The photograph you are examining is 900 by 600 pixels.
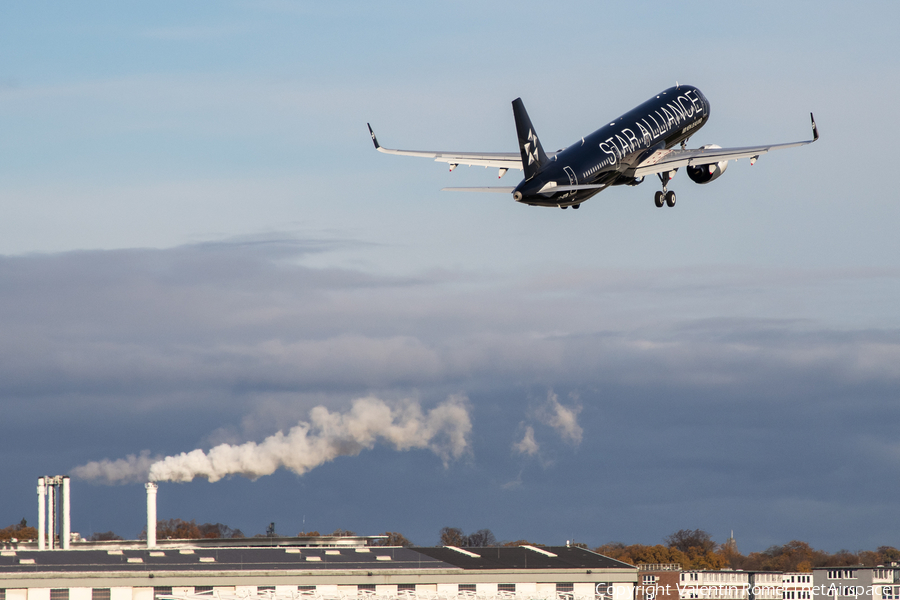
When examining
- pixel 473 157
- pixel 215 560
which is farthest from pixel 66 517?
pixel 473 157

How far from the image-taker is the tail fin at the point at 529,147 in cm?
6234

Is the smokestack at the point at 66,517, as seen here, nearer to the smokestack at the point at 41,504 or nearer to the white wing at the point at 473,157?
the smokestack at the point at 41,504

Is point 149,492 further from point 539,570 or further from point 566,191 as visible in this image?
point 566,191

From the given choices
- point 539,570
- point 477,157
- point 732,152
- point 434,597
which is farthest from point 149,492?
point 732,152

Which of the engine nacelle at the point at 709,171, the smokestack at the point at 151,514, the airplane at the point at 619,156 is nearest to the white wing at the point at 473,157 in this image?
the airplane at the point at 619,156

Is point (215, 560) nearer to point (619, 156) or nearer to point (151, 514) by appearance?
point (151, 514)

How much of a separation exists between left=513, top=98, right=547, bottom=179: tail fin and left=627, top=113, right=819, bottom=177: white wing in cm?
692

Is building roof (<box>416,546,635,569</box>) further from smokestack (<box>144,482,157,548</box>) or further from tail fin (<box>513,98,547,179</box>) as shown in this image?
tail fin (<box>513,98,547,179</box>)

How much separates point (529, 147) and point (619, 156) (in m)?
6.68

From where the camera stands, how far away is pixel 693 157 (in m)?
69.4

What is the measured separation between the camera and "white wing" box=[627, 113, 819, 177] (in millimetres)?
67125

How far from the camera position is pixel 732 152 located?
69.9 m

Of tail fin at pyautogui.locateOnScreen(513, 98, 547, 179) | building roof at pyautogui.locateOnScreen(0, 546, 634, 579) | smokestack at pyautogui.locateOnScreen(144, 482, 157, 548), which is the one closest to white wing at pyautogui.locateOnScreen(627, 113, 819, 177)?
tail fin at pyautogui.locateOnScreen(513, 98, 547, 179)

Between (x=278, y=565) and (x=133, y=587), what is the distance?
9897 millimetres
